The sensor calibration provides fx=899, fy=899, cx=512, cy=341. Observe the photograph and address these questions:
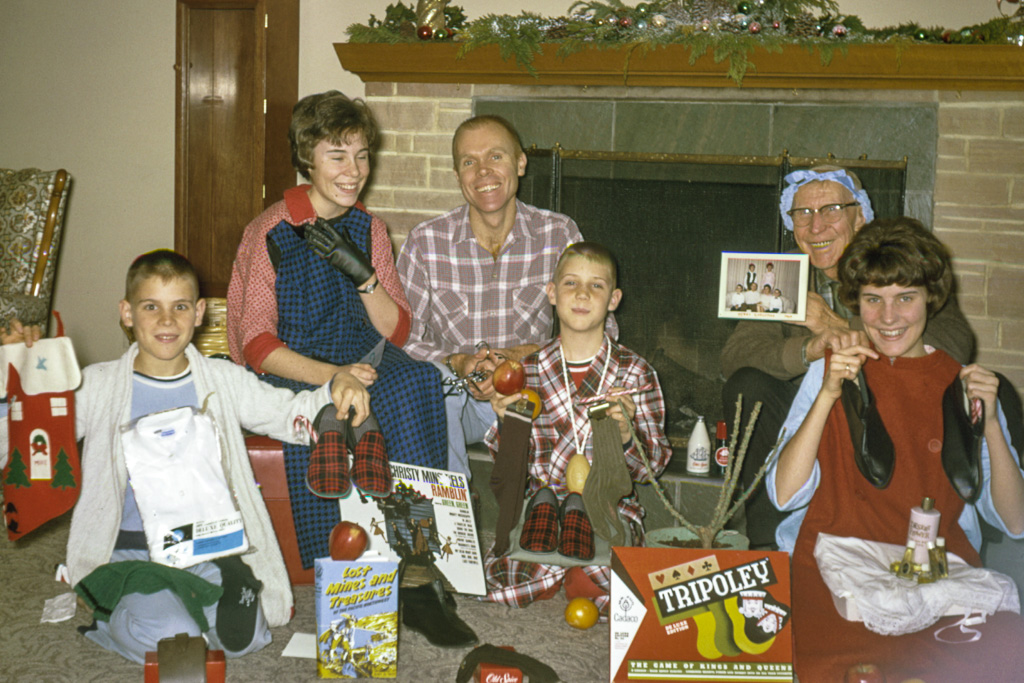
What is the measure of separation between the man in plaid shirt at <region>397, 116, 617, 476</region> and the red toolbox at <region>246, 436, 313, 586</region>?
1.89 feet

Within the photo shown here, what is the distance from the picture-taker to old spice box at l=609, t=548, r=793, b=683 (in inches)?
74.7

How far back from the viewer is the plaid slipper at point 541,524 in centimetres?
229

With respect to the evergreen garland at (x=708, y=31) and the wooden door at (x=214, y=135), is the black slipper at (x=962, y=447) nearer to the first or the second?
the evergreen garland at (x=708, y=31)

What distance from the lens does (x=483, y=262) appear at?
2.96 m

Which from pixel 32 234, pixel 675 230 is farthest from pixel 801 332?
Result: pixel 32 234

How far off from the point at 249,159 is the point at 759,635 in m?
2.99

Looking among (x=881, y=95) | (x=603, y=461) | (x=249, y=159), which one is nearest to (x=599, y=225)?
(x=881, y=95)

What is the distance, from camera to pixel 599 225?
3369 millimetres

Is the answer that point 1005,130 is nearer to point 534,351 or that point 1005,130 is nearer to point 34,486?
point 534,351

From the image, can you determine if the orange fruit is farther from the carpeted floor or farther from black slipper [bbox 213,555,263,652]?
black slipper [bbox 213,555,263,652]

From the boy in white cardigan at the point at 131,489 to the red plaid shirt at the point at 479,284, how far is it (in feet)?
2.48

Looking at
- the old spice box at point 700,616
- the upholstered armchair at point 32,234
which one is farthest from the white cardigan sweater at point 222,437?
the upholstered armchair at point 32,234

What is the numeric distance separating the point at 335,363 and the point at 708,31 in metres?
1.69

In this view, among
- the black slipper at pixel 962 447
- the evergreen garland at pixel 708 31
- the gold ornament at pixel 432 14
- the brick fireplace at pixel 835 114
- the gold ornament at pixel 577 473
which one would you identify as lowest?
the gold ornament at pixel 577 473
